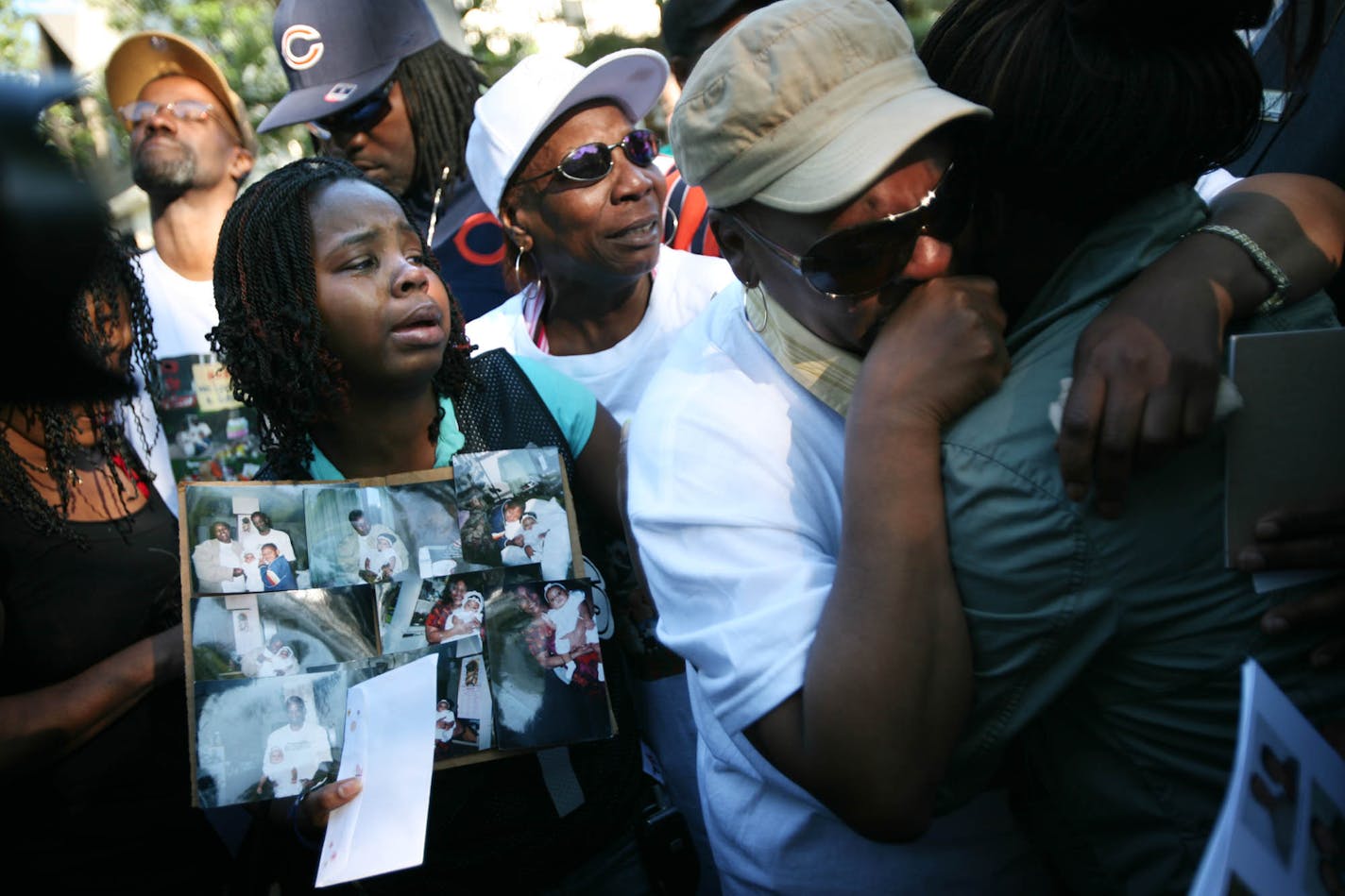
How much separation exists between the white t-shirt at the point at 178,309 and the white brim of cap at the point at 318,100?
0.70 metres

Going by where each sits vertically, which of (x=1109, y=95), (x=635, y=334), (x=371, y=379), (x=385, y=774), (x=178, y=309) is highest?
(x=1109, y=95)

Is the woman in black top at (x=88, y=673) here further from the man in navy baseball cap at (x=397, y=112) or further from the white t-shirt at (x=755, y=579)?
the man in navy baseball cap at (x=397, y=112)

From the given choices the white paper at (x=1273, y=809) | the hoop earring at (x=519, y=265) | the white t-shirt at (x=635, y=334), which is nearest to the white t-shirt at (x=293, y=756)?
the white t-shirt at (x=635, y=334)

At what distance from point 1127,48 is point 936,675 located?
2.91 feet

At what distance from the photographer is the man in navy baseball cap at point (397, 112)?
13.5 ft

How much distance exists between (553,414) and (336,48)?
258 centimetres

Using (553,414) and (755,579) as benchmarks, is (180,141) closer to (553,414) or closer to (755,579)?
(553,414)

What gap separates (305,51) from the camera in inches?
164

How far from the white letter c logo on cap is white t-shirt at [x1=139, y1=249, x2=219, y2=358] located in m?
0.99

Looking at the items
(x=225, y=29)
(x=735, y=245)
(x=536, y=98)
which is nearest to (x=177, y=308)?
(x=536, y=98)

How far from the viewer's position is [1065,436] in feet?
4.07

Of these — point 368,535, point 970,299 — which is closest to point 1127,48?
point 970,299

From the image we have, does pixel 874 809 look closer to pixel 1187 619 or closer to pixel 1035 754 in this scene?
pixel 1035 754

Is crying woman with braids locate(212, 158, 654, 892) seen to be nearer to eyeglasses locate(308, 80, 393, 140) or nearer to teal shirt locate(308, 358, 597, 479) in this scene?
teal shirt locate(308, 358, 597, 479)
